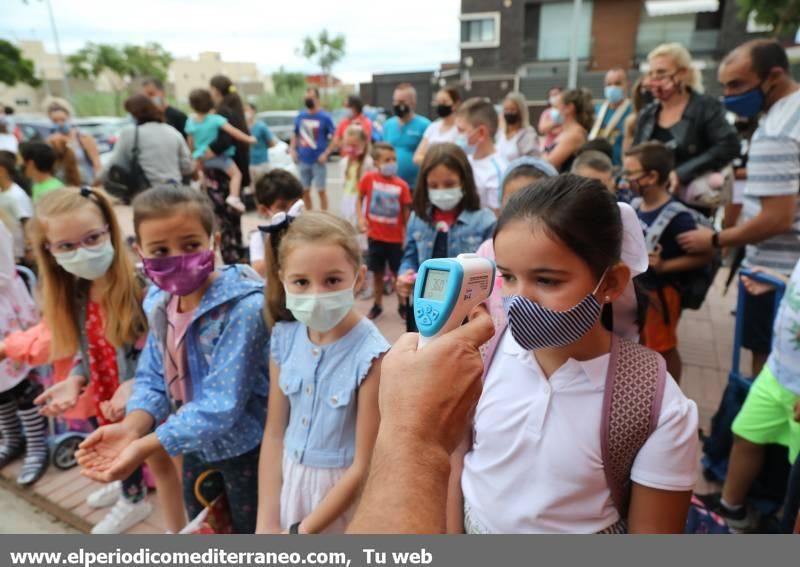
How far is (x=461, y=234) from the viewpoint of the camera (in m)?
2.82

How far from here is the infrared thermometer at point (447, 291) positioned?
105 cm

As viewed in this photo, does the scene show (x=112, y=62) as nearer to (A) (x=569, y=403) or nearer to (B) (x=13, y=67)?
(B) (x=13, y=67)

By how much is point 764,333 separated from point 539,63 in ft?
94.0

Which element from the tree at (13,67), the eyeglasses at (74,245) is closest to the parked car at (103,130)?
the tree at (13,67)

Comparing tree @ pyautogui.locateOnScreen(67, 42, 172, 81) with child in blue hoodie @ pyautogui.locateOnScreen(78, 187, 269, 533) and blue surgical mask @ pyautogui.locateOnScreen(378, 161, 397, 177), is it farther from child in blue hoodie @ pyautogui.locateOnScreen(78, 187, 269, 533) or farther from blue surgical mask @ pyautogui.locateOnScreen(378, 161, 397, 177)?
child in blue hoodie @ pyautogui.locateOnScreen(78, 187, 269, 533)

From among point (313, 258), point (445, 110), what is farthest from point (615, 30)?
point (313, 258)

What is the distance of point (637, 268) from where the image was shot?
1.25 metres

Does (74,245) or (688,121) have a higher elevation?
(688,121)

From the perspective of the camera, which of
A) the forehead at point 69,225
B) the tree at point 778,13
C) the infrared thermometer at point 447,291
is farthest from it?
the tree at point 778,13

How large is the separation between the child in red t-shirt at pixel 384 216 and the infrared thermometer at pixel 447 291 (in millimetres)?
3355

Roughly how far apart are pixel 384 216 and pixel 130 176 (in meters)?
2.51

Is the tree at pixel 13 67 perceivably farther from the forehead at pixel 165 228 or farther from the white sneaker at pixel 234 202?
the forehead at pixel 165 228

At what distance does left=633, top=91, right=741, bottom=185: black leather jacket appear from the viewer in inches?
123

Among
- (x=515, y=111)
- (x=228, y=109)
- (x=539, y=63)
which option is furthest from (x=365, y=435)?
(x=539, y=63)
